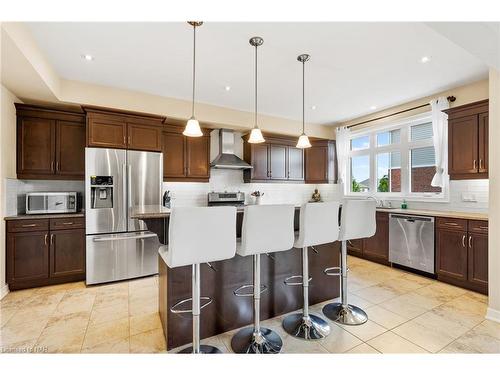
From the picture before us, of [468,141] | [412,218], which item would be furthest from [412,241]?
[468,141]

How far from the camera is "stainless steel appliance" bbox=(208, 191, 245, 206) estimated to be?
4.62m

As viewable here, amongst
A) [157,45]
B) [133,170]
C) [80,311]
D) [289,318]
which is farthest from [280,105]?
[80,311]

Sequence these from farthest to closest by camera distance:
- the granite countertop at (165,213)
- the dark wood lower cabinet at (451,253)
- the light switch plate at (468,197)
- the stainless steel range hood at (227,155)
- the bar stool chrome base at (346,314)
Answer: the stainless steel range hood at (227,155) < the light switch plate at (468,197) < the dark wood lower cabinet at (451,253) < the bar stool chrome base at (346,314) < the granite countertop at (165,213)

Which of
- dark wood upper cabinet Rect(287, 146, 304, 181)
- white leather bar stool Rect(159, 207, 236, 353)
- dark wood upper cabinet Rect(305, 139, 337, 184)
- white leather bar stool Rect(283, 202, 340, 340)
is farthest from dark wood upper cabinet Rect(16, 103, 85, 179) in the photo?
dark wood upper cabinet Rect(305, 139, 337, 184)

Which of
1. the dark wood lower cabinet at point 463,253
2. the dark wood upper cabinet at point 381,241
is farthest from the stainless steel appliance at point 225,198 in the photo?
the dark wood lower cabinet at point 463,253

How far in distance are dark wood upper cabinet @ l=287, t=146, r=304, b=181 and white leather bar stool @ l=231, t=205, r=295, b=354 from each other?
137 inches

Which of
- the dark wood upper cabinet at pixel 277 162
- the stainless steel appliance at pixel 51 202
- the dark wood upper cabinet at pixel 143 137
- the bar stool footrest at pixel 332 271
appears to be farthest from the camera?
the dark wood upper cabinet at pixel 277 162

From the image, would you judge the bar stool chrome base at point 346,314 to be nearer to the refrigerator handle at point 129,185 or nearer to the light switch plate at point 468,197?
the light switch plate at point 468,197

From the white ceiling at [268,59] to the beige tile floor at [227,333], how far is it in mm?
2828

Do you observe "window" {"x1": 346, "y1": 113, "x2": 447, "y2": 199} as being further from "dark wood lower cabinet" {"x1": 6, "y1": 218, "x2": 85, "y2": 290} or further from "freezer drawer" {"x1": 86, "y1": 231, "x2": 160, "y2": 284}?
"dark wood lower cabinet" {"x1": 6, "y1": 218, "x2": 85, "y2": 290}

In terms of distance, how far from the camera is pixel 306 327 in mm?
2197

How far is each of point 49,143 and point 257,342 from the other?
3.82m

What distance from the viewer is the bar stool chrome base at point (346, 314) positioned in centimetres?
238

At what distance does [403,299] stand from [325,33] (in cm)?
314
